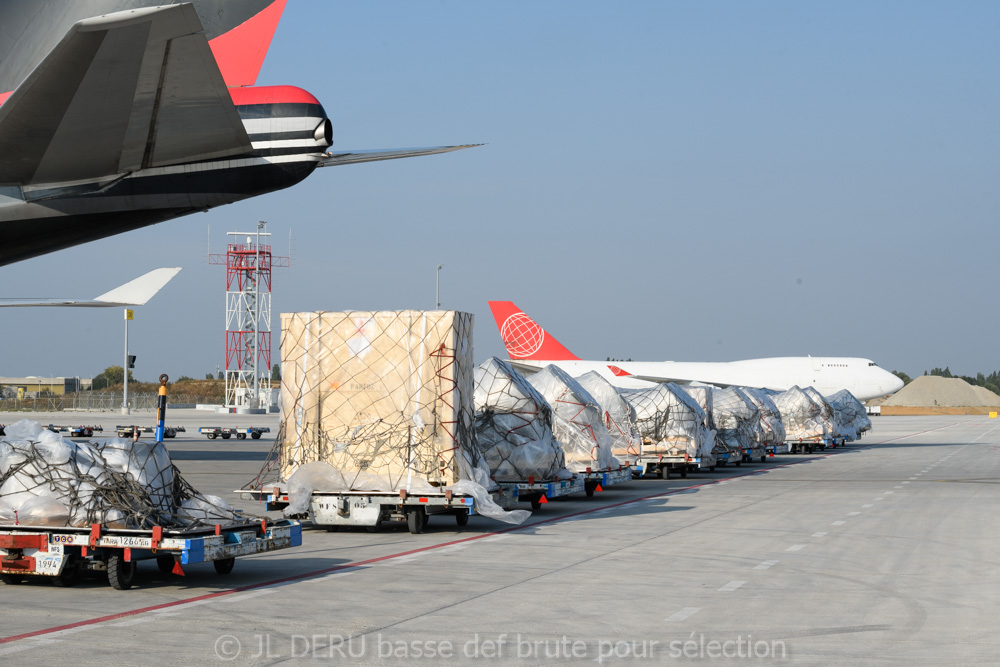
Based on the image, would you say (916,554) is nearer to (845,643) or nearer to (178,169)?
(845,643)

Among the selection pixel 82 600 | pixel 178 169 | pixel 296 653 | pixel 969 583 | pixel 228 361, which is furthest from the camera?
pixel 228 361

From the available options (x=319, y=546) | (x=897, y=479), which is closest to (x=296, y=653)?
(x=319, y=546)

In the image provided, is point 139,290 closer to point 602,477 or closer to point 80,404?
point 602,477

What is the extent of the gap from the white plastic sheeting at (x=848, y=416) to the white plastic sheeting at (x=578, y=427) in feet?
88.6

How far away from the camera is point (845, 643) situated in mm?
7711

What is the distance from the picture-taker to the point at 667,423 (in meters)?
27.1

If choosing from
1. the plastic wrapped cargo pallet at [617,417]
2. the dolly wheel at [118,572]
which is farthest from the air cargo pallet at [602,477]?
the dolly wheel at [118,572]

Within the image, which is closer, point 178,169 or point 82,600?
point 82,600

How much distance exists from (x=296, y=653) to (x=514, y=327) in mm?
68527

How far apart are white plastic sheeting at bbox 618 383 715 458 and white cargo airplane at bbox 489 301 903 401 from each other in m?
38.8

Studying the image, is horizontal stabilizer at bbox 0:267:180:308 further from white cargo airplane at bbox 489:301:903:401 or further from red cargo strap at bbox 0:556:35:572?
white cargo airplane at bbox 489:301:903:401

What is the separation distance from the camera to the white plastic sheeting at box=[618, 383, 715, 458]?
2700cm

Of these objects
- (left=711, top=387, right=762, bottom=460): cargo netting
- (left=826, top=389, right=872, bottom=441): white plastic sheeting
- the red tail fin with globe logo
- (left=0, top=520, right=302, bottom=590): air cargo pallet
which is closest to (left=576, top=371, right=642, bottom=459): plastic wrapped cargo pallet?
(left=711, top=387, right=762, bottom=460): cargo netting

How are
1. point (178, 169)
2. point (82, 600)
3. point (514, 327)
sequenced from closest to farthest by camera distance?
point (82, 600), point (178, 169), point (514, 327)
